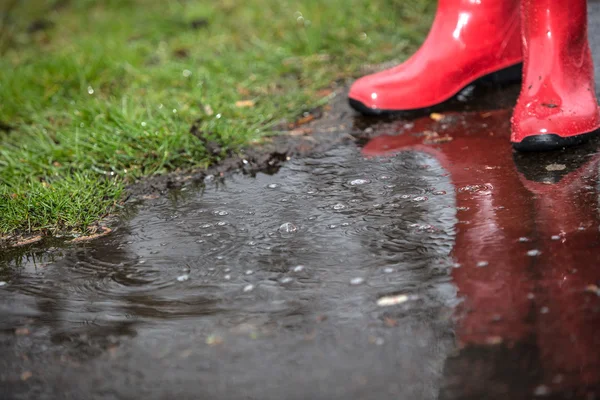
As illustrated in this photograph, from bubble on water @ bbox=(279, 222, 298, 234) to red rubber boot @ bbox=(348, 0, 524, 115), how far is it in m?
0.94

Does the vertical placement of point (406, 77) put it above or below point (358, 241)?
above

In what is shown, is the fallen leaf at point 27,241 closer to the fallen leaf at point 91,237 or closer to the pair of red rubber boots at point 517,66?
the fallen leaf at point 91,237

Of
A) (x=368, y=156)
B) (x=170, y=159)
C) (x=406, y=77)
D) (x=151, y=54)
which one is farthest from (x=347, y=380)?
(x=151, y=54)

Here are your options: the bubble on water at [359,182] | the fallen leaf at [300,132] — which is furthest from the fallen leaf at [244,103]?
the bubble on water at [359,182]

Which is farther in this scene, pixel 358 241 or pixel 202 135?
pixel 202 135

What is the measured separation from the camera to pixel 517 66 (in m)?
2.84

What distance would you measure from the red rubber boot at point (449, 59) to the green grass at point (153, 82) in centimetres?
41

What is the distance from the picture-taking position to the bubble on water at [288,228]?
1.92 m

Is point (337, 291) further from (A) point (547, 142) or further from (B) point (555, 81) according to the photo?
(B) point (555, 81)

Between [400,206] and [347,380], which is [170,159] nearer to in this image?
[400,206]

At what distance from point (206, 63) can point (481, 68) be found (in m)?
1.50

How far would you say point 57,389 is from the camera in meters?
1.38

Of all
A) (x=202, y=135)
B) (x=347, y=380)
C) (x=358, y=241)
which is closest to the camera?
(x=347, y=380)

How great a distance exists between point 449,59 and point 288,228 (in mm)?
1149
